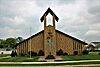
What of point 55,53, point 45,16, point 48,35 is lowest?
point 55,53

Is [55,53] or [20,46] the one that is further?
[20,46]

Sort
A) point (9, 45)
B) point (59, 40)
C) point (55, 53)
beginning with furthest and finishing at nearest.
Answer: point (9, 45)
point (59, 40)
point (55, 53)

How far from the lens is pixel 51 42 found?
5294cm

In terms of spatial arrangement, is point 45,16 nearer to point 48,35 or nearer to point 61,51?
point 48,35

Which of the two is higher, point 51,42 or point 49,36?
point 49,36

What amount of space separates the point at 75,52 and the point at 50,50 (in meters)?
7.31

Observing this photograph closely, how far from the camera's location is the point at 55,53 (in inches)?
2037

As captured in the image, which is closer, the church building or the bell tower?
the bell tower

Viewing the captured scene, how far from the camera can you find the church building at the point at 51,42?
175 ft

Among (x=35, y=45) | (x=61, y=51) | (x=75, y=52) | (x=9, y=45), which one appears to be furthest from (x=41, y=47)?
(x=9, y=45)

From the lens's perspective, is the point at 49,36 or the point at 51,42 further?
the point at 49,36

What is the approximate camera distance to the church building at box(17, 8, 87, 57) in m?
53.2

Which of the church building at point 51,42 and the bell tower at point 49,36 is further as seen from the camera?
the church building at point 51,42

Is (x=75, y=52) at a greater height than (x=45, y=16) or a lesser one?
lesser
